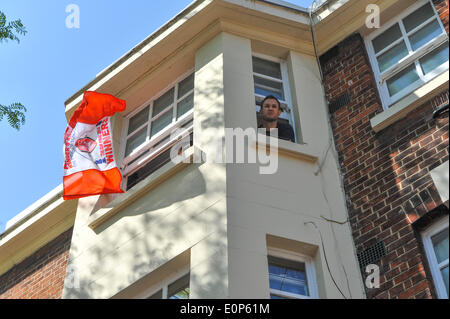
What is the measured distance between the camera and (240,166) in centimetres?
838

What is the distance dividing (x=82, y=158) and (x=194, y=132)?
190 centimetres

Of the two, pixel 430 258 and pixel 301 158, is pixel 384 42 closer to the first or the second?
pixel 301 158

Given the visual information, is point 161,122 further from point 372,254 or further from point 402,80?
point 372,254

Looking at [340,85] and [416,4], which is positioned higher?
[416,4]

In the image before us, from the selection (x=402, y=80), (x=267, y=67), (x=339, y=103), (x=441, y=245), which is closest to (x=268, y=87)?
(x=267, y=67)

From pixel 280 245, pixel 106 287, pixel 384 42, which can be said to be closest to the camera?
pixel 280 245

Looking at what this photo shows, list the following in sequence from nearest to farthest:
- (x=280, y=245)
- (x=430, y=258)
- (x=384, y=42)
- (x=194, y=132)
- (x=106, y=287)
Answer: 1. (x=430, y=258)
2. (x=280, y=245)
3. (x=106, y=287)
4. (x=194, y=132)
5. (x=384, y=42)

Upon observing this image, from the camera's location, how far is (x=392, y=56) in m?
9.58

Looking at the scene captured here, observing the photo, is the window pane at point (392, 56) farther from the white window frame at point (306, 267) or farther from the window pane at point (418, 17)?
the white window frame at point (306, 267)

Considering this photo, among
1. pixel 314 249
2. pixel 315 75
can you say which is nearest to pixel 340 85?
pixel 315 75

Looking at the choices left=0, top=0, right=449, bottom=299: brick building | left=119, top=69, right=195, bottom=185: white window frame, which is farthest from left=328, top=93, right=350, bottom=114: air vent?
left=119, top=69, right=195, bottom=185: white window frame

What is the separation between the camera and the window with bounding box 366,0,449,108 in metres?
8.98

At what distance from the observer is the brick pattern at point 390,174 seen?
7484 millimetres

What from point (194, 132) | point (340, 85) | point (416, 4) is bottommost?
point (194, 132)
